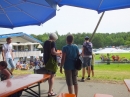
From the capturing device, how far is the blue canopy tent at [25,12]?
4083mm

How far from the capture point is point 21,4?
14.0 ft

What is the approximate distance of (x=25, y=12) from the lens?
462 cm

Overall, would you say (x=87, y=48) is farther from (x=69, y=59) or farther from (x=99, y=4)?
(x=99, y=4)

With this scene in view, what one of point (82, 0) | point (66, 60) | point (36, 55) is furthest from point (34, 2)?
point (36, 55)

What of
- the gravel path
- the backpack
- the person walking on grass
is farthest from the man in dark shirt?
the backpack

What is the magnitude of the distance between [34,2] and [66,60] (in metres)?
1.51

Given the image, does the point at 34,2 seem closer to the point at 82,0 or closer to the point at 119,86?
the point at 82,0

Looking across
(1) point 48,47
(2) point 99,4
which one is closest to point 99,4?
(2) point 99,4

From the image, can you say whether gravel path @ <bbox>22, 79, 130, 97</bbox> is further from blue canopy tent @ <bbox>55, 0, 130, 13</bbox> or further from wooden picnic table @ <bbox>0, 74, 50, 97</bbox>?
blue canopy tent @ <bbox>55, 0, 130, 13</bbox>

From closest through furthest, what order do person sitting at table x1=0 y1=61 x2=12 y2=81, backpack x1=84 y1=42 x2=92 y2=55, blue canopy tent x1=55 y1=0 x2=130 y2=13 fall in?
1. blue canopy tent x1=55 y1=0 x2=130 y2=13
2. person sitting at table x1=0 y1=61 x2=12 y2=81
3. backpack x1=84 y1=42 x2=92 y2=55

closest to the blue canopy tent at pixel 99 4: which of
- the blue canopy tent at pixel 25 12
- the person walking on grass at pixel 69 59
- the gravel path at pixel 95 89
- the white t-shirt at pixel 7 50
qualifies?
the blue canopy tent at pixel 25 12

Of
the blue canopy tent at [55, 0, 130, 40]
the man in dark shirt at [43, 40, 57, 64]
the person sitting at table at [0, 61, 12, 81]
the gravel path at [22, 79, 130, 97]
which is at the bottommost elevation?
the gravel path at [22, 79, 130, 97]

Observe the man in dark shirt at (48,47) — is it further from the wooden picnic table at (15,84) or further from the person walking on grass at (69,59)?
the wooden picnic table at (15,84)

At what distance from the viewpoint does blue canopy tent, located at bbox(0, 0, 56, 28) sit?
4.08 m
